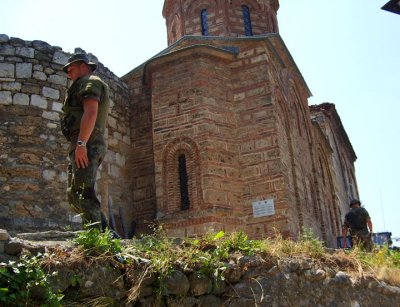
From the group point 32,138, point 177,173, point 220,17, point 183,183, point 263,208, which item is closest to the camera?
point 32,138

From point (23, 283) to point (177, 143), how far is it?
7466 millimetres

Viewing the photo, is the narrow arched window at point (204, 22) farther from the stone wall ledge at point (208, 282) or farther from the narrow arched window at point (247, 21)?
the stone wall ledge at point (208, 282)

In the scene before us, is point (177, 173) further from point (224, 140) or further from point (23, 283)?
point (23, 283)

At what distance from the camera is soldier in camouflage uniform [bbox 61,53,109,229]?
4.39m

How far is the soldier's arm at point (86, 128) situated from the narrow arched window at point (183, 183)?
566cm

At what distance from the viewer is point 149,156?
1098 centimetres

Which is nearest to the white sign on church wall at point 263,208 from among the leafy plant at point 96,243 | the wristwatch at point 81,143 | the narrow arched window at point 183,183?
the narrow arched window at point 183,183

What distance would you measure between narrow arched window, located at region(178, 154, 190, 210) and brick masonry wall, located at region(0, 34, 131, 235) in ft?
5.31

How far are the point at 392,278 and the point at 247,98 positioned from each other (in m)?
5.52

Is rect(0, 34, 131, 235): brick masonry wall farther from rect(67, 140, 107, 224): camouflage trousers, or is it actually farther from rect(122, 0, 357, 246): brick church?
rect(67, 140, 107, 224): camouflage trousers

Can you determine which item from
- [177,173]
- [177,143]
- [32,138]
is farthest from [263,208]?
[32,138]

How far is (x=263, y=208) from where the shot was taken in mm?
9820

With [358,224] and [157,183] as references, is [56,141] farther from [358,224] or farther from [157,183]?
[358,224]

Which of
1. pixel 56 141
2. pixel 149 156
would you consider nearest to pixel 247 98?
pixel 149 156
